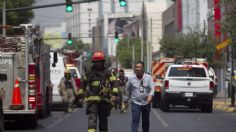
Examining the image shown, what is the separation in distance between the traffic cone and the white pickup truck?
37.1 ft

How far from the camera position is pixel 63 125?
84.8 ft

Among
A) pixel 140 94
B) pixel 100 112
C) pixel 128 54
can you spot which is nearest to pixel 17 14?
pixel 140 94

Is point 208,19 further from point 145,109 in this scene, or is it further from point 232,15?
point 145,109

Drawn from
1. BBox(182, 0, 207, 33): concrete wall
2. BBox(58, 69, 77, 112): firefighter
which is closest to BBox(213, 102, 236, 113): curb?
BBox(58, 69, 77, 112): firefighter

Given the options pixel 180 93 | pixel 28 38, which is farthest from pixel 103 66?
pixel 180 93

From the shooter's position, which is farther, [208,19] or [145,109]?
[208,19]

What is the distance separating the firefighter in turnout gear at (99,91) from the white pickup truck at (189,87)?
17.2 metres

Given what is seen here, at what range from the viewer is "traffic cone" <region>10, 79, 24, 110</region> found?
22.8 metres

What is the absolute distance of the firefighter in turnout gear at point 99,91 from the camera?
16047mm

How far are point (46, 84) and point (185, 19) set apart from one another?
70.7m

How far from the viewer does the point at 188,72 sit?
33.5 meters

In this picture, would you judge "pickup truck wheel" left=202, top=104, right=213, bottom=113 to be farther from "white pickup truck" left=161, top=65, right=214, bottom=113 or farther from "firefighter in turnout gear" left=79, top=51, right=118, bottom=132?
"firefighter in turnout gear" left=79, top=51, right=118, bottom=132

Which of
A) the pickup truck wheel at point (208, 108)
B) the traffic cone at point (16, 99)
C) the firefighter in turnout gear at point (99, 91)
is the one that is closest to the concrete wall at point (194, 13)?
the pickup truck wheel at point (208, 108)

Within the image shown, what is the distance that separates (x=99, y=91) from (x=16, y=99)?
7.21 meters
